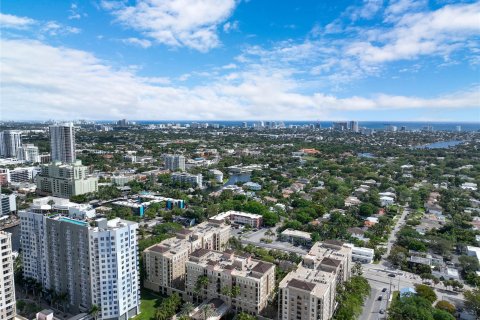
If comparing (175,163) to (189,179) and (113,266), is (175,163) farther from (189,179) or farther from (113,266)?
(113,266)

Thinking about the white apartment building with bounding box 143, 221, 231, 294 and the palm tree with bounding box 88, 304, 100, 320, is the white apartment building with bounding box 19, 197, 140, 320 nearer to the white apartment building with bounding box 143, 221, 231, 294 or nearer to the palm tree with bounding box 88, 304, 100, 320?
the palm tree with bounding box 88, 304, 100, 320

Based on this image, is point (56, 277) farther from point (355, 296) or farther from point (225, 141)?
point (225, 141)

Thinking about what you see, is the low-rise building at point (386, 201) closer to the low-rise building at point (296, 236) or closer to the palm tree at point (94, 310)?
Answer: the low-rise building at point (296, 236)

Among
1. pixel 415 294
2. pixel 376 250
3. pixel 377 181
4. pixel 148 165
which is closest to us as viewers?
pixel 415 294

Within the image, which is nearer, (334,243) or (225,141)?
(334,243)

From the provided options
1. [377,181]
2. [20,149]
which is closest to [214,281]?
[377,181]

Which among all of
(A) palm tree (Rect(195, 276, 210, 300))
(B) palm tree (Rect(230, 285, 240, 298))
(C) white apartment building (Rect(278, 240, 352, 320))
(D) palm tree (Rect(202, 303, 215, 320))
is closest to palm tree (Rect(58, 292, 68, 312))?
(A) palm tree (Rect(195, 276, 210, 300))
